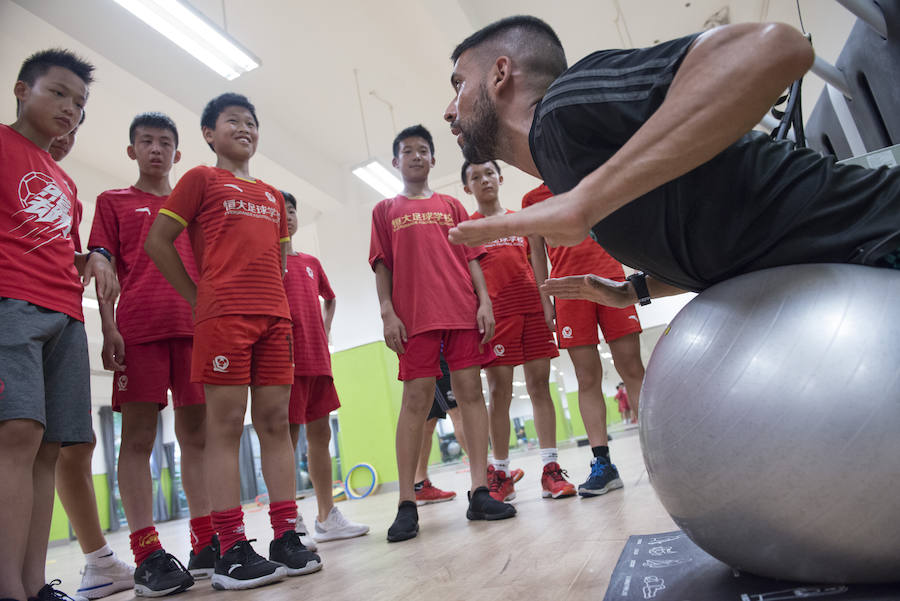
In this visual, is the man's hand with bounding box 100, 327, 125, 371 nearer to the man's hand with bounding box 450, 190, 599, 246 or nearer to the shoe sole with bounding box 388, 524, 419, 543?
the shoe sole with bounding box 388, 524, 419, 543

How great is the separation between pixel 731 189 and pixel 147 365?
6.79ft

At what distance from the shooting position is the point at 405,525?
217 centimetres

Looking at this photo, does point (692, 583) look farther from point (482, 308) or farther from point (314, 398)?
point (314, 398)

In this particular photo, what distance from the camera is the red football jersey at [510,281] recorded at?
326cm

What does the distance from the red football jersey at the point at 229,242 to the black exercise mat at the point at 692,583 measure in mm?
1360

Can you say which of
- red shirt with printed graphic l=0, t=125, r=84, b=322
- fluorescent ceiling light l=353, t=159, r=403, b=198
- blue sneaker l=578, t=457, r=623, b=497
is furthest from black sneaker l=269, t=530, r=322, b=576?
fluorescent ceiling light l=353, t=159, r=403, b=198

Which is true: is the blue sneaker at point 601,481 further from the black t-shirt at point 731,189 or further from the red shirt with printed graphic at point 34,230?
the red shirt with printed graphic at point 34,230

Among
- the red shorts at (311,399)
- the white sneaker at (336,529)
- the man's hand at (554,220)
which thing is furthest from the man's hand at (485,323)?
the man's hand at (554,220)

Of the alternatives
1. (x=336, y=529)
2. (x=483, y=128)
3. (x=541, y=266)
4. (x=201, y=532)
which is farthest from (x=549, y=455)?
(x=483, y=128)

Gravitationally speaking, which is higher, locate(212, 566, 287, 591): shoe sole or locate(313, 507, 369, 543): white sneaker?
locate(212, 566, 287, 591): shoe sole

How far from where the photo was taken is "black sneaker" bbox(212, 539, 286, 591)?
64.5 inches

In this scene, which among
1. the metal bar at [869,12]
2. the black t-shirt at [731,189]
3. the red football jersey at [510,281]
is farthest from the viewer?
the red football jersey at [510,281]

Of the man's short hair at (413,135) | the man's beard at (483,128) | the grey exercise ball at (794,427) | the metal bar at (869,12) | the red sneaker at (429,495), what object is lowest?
the red sneaker at (429,495)

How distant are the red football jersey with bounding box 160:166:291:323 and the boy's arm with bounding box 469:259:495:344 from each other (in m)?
0.94
